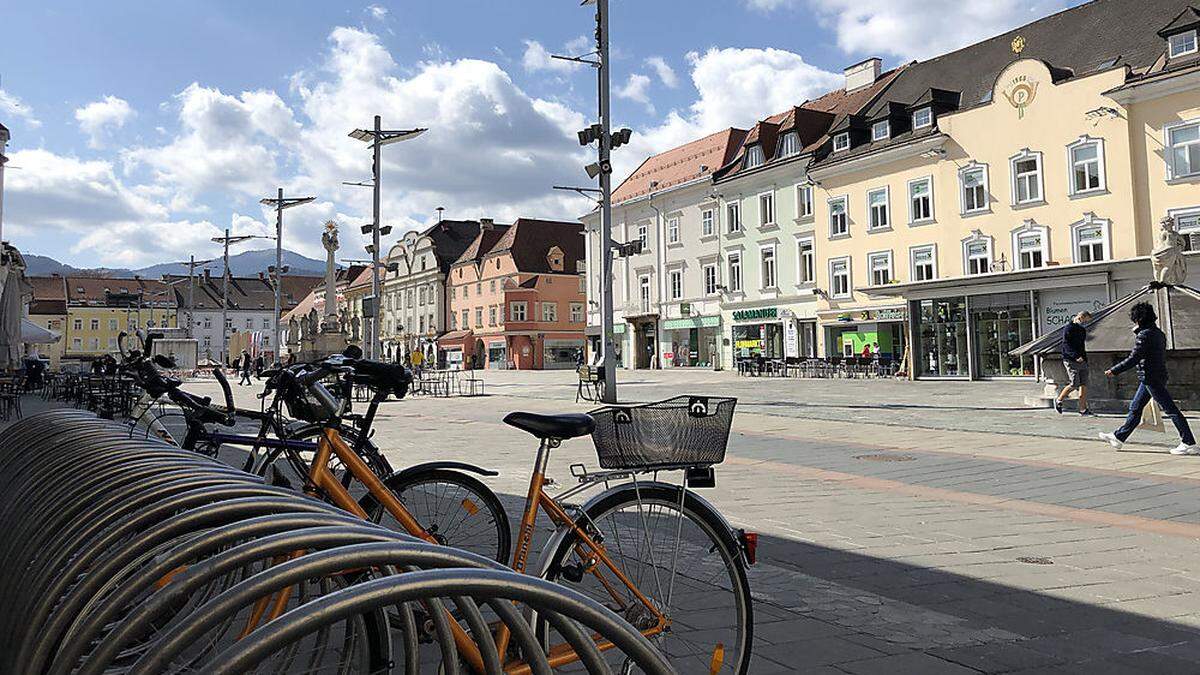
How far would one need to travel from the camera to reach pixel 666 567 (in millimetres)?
3531

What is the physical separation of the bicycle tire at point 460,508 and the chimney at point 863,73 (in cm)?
4482

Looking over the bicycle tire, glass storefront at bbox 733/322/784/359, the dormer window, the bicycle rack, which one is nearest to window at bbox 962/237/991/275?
glass storefront at bbox 733/322/784/359

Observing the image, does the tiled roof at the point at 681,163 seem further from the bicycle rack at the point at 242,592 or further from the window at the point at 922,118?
the bicycle rack at the point at 242,592

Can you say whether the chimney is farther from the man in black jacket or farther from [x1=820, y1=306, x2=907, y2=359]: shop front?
the man in black jacket

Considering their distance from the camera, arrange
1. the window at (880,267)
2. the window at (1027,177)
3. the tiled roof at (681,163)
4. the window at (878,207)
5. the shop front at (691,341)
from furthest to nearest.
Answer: the tiled roof at (681,163), the shop front at (691,341), the window at (878,207), the window at (880,267), the window at (1027,177)

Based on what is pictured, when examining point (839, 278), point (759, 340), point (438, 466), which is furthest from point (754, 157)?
point (438, 466)

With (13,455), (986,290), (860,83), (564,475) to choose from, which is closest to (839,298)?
(986,290)

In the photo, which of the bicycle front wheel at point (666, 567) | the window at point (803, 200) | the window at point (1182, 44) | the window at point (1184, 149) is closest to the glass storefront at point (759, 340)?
the window at point (803, 200)

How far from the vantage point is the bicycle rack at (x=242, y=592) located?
139 cm

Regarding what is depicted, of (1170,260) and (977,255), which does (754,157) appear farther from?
(1170,260)

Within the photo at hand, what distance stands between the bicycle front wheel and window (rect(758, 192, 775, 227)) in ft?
139

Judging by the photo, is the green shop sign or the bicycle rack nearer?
the bicycle rack

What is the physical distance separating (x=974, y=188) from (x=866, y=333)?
7.61 metres

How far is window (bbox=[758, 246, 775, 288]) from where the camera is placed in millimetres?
44750
